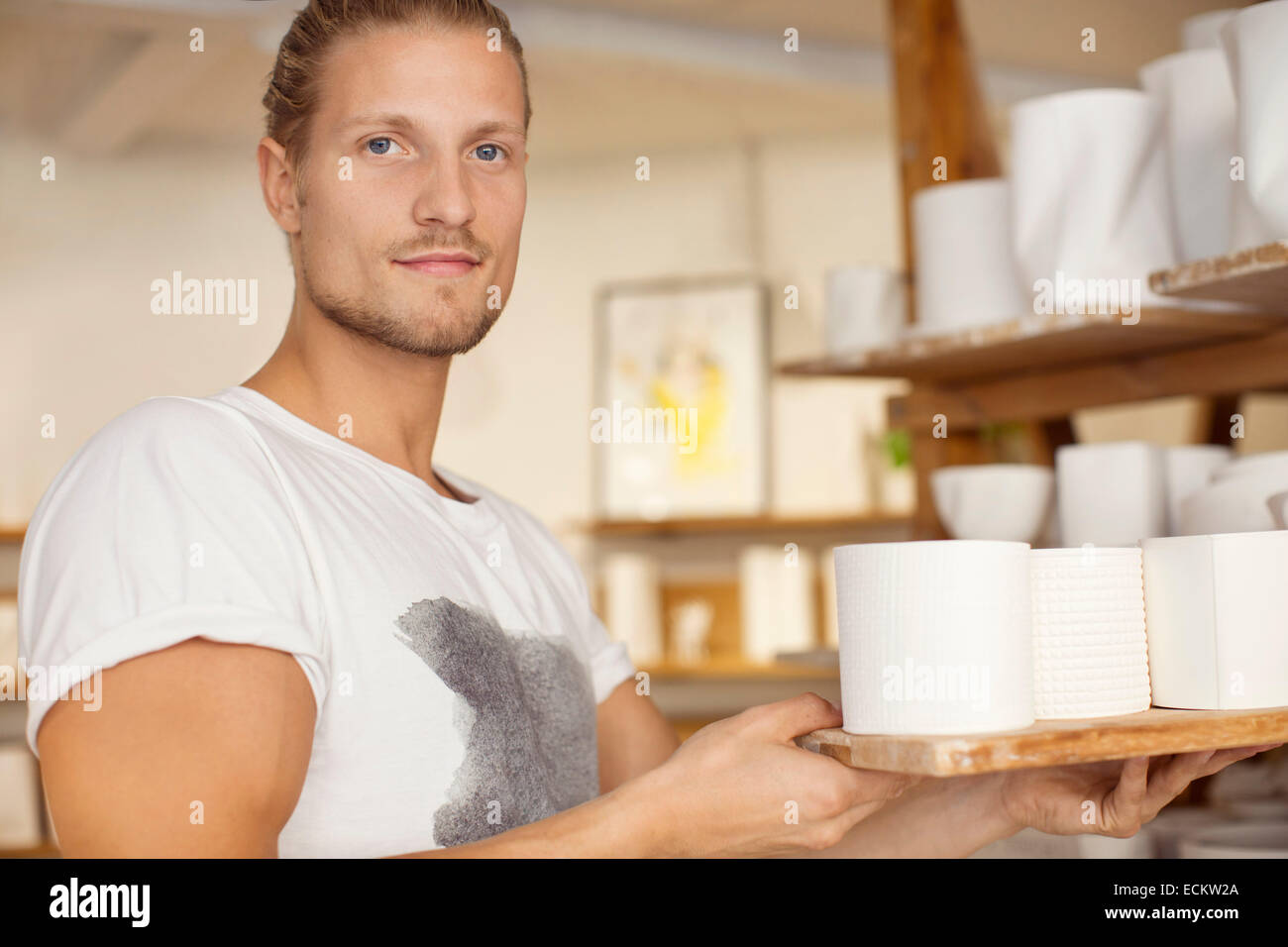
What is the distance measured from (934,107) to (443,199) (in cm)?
109

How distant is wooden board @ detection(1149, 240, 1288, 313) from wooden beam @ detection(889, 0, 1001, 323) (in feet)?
2.49

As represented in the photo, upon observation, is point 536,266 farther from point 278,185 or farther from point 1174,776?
point 1174,776

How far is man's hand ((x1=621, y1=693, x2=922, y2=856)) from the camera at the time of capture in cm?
84

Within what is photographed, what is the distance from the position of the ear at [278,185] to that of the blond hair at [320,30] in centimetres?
1

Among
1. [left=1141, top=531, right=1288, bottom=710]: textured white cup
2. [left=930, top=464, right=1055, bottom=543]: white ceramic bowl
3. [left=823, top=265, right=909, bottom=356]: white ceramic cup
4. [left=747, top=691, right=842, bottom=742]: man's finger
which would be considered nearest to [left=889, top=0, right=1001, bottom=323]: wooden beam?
[left=823, top=265, right=909, bottom=356]: white ceramic cup

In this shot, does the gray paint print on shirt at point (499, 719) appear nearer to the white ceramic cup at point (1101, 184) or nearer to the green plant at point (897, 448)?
the white ceramic cup at point (1101, 184)

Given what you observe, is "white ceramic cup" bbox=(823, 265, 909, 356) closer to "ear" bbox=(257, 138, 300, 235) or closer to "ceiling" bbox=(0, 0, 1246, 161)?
"ear" bbox=(257, 138, 300, 235)

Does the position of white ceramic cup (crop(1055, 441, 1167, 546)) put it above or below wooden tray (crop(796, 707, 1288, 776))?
above

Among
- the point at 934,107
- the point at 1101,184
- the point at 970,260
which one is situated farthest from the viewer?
the point at 934,107

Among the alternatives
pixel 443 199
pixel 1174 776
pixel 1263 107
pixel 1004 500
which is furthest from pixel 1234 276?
pixel 443 199

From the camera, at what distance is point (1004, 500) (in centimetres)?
151

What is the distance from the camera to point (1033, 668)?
0.83 metres

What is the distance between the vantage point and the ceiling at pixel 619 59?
2.92m
